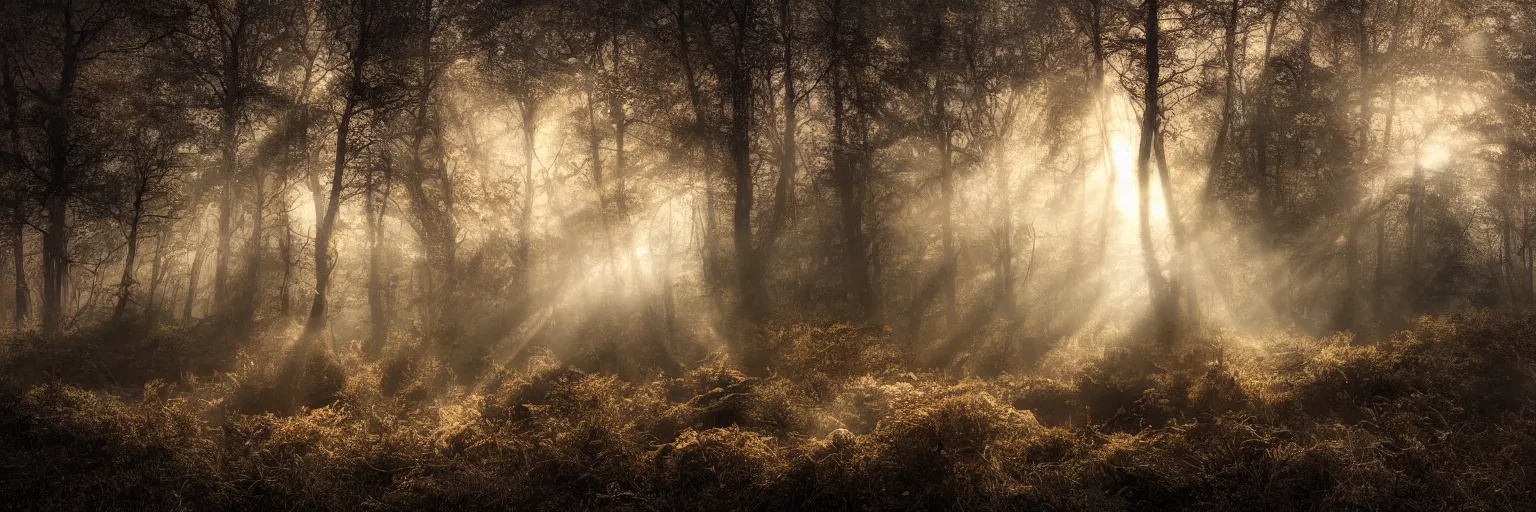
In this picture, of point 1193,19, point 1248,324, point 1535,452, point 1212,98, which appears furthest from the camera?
point 1212,98

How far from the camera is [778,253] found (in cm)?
2305

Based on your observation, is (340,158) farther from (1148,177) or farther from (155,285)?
(1148,177)

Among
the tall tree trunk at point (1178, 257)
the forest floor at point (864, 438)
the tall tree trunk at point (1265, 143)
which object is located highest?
the tall tree trunk at point (1265, 143)

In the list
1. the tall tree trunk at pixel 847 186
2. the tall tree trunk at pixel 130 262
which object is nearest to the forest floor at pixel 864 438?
the tall tree trunk at pixel 130 262

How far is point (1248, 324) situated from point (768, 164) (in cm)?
1219

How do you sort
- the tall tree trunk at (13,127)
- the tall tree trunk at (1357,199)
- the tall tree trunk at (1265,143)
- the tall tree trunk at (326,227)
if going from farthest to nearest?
the tall tree trunk at (1357,199) < the tall tree trunk at (1265,143) < the tall tree trunk at (13,127) < the tall tree trunk at (326,227)

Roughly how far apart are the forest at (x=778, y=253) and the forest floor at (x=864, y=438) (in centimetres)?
7

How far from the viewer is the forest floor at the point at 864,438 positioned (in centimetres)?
1031

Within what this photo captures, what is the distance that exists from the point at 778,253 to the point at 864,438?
12.1 metres

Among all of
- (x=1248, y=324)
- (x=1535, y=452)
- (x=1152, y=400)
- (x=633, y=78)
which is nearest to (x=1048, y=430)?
(x=1152, y=400)

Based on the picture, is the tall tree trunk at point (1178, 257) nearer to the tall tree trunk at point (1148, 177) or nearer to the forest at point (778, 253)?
the forest at point (778, 253)

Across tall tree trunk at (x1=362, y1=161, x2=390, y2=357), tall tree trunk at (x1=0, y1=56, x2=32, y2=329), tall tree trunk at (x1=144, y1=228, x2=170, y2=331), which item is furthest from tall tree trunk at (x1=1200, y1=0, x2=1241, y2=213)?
tall tree trunk at (x1=0, y1=56, x2=32, y2=329)

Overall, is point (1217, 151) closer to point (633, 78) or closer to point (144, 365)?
point (633, 78)

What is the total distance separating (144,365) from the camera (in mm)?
16578
